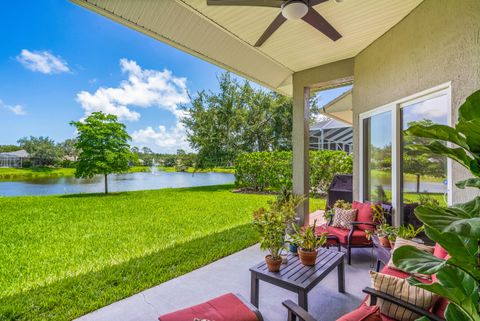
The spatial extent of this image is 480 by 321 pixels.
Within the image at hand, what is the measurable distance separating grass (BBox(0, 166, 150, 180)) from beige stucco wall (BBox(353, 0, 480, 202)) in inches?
444

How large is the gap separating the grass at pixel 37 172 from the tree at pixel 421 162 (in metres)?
11.6

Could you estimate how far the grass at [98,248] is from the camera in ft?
8.89

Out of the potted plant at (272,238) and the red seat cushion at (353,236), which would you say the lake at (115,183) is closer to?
the red seat cushion at (353,236)

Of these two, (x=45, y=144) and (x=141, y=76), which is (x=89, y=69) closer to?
(x=141, y=76)

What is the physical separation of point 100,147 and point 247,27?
33.3 ft

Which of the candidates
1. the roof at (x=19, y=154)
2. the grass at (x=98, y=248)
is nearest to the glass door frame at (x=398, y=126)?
the grass at (x=98, y=248)

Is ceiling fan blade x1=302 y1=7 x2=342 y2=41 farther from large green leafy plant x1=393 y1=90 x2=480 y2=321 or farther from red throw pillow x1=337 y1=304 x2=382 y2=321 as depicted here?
red throw pillow x1=337 y1=304 x2=382 y2=321

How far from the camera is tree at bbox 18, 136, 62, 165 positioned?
13.3 meters

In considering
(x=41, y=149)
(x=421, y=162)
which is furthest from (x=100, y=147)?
(x=421, y=162)

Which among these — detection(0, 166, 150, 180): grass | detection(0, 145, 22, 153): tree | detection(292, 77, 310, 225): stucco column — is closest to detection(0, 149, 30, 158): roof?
detection(0, 145, 22, 153): tree

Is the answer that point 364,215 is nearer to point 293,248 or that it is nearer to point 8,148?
point 293,248

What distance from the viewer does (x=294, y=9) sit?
242 centimetres

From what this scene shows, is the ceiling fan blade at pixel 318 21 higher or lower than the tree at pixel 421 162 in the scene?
higher

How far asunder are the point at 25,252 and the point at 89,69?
13406mm
